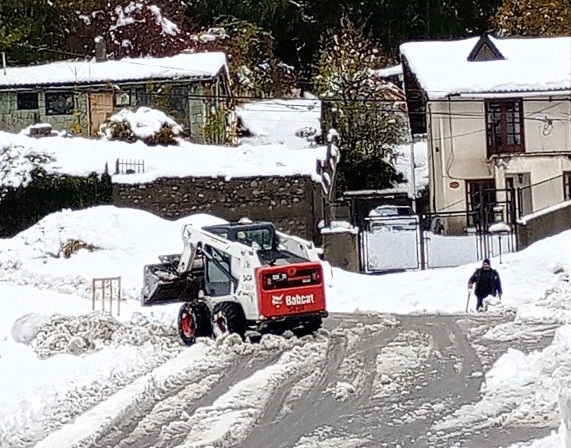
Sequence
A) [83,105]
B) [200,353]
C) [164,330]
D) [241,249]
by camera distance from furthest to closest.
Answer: [83,105]
[164,330]
[241,249]
[200,353]

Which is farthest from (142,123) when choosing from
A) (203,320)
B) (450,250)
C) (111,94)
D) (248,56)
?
(203,320)

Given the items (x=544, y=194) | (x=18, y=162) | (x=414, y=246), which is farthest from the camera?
(x=544, y=194)

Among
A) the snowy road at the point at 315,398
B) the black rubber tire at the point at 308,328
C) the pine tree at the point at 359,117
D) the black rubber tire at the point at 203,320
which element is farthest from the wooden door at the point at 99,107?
the snowy road at the point at 315,398

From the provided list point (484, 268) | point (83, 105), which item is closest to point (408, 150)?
point (83, 105)

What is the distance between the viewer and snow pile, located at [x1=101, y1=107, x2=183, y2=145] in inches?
1590

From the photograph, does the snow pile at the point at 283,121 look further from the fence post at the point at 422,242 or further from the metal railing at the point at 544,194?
the fence post at the point at 422,242

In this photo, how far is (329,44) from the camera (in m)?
55.2

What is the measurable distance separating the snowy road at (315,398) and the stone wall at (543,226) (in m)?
13.6

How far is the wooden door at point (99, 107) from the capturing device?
45219 mm

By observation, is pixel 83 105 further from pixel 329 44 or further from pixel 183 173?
pixel 329 44

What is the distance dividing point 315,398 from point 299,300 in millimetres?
5584

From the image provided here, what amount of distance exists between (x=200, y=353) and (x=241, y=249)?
7.47 ft

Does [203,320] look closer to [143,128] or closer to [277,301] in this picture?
[277,301]

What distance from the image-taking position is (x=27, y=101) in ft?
152
